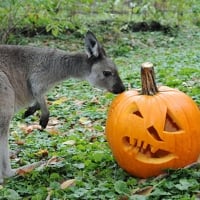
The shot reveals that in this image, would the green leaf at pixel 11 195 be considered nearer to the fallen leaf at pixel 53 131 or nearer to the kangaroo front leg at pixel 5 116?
the kangaroo front leg at pixel 5 116

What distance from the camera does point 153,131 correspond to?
13.2ft

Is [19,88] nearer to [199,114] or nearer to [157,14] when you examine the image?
[199,114]

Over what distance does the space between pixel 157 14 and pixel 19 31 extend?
411 centimetres

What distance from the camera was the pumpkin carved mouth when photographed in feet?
13.3

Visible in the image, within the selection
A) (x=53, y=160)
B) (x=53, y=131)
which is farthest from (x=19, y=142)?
(x=53, y=160)

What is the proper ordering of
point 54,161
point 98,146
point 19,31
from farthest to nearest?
1. point 19,31
2. point 98,146
3. point 54,161

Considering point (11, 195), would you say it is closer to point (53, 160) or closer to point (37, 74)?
point (53, 160)

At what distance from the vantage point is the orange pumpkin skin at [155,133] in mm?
3982

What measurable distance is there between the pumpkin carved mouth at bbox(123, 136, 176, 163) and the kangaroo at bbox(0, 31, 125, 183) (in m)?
1.04

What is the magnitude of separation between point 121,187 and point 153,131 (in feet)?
1.72

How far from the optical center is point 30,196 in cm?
393

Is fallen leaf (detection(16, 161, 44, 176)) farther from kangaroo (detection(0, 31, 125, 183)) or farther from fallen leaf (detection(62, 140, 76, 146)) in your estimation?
fallen leaf (detection(62, 140, 76, 146))

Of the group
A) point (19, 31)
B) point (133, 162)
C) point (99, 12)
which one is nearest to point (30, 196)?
point (133, 162)

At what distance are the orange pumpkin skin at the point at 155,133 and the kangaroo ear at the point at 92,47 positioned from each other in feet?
3.27
